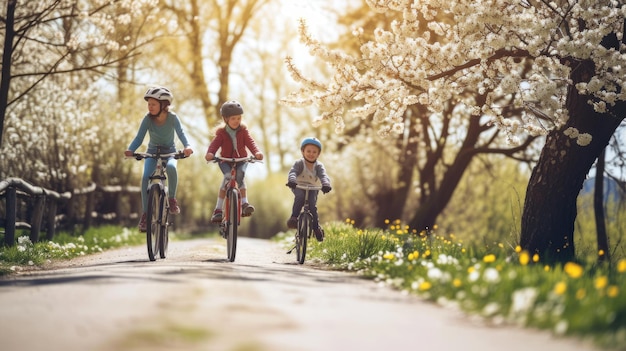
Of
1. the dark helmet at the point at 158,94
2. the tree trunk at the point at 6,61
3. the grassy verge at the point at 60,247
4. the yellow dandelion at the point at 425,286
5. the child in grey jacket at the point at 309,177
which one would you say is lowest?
the grassy verge at the point at 60,247

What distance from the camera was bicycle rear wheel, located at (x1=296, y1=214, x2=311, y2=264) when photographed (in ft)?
33.9

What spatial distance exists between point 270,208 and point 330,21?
11.7 metres

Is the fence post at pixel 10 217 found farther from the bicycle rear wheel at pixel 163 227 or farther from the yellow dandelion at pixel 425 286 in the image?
the yellow dandelion at pixel 425 286

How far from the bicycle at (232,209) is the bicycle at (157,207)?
0.65 m

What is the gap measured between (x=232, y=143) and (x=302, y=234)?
4.93 ft

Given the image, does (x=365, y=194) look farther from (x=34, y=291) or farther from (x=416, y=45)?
(x=34, y=291)

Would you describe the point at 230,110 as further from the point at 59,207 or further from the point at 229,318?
the point at 59,207

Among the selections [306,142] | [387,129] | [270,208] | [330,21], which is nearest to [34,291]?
[306,142]

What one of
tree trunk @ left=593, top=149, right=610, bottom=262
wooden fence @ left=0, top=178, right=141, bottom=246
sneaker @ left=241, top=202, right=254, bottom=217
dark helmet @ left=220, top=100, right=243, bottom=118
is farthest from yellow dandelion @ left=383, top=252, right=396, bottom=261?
tree trunk @ left=593, top=149, right=610, bottom=262

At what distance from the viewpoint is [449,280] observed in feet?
20.8

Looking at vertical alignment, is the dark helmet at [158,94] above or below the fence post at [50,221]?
above

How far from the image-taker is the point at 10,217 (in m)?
11.9

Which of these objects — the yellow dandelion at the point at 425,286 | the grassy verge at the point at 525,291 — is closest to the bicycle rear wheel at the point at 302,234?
the grassy verge at the point at 525,291

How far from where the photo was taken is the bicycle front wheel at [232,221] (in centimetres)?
984
